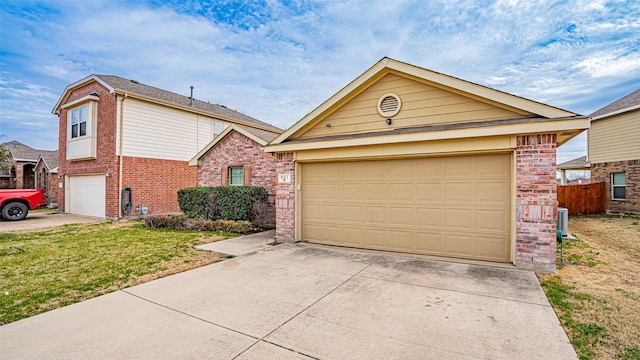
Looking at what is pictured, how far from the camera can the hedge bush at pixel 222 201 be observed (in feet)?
34.7

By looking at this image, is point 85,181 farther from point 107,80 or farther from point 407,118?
point 407,118

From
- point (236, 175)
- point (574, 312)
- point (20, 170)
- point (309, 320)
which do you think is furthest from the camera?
point (20, 170)

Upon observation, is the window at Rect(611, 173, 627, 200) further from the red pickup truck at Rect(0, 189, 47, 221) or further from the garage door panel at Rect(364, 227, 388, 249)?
the red pickup truck at Rect(0, 189, 47, 221)

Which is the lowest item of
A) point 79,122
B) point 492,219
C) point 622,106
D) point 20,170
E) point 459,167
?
point 492,219

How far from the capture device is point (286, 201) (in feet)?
26.0

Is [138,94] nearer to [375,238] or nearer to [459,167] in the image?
[375,238]

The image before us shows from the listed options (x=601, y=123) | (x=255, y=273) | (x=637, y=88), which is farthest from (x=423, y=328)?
(x=637, y=88)

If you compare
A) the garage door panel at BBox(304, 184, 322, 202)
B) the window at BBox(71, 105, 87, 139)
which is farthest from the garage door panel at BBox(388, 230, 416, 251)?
the window at BBox(71, 105, 87, 139)

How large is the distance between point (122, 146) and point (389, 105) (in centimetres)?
1266

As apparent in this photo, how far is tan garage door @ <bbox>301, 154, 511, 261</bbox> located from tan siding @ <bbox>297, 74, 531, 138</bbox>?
2.79 feet

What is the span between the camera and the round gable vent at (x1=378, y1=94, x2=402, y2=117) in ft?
22.0

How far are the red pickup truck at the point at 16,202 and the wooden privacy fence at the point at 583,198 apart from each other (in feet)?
83.6

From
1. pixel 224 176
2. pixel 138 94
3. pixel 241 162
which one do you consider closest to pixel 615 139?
pixel 241 162

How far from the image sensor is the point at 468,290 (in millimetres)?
4301
